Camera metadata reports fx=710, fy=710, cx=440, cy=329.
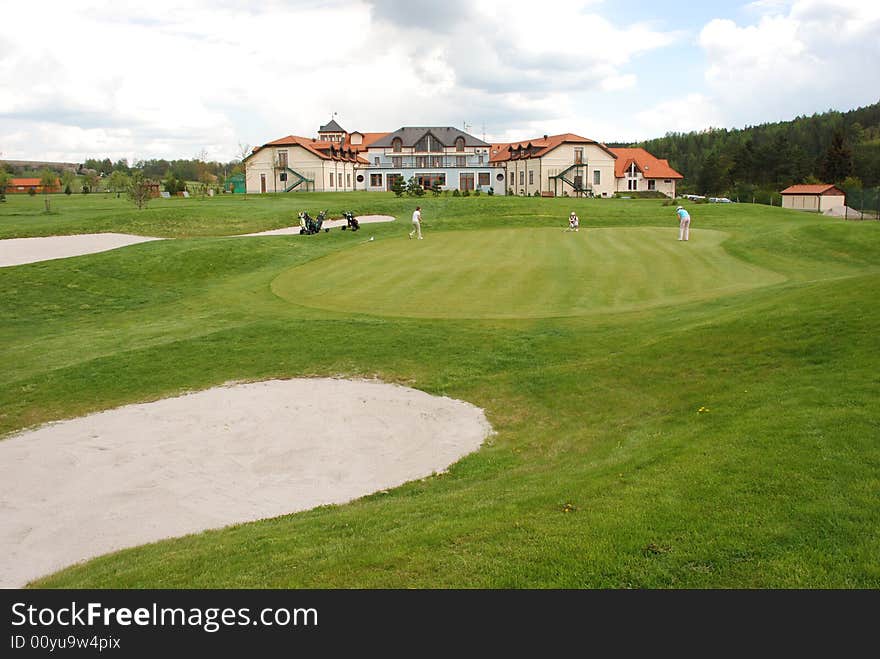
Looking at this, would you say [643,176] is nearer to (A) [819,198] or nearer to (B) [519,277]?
(A) [819,198]

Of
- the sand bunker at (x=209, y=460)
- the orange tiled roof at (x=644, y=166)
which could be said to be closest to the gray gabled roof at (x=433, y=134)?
the orange tiled roof at (x=644, y=166)

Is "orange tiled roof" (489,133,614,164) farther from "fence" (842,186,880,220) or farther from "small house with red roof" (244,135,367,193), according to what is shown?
"fence" (842,186,880,220)

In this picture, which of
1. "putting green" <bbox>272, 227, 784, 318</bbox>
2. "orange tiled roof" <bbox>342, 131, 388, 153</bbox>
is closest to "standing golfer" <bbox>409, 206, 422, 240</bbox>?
"putting green" <bbox>272, 227, 784, 318</bbox>

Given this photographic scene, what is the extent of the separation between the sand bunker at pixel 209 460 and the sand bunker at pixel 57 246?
22099mm

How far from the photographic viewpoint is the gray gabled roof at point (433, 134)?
109m

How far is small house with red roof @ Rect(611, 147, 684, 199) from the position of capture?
10094 cm

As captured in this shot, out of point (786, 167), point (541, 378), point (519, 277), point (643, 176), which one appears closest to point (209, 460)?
point (541, 378)

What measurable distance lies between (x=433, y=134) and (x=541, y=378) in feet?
326

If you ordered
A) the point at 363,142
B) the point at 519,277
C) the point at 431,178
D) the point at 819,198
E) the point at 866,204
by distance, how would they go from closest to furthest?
the point at 519,277 → the point at 866,204 → the point at 819,198 → the point at 431,178 → the point at 363,142

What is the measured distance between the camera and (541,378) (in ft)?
49.1
